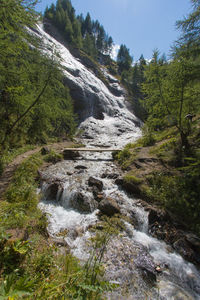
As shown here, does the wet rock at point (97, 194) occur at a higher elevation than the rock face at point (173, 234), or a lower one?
higher

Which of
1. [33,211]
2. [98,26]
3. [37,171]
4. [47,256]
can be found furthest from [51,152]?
[98,26]

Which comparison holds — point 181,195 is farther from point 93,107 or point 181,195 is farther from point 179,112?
point 93,107

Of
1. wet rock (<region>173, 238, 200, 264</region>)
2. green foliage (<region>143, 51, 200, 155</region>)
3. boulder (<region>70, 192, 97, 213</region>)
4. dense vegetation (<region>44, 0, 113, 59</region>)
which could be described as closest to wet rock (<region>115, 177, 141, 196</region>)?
boulder (<region>70, 192, 97, 213</region>)

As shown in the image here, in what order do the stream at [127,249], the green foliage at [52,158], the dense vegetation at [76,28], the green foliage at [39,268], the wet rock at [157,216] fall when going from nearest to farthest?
1. the green foliage at [39,268]
2. the stream at [127,249]
3. the wet rock at [157,216]
4. the green foliage at [52,158]
5. the dense vegetation at [76,28]

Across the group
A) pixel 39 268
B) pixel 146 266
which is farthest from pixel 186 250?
pixel 39 268

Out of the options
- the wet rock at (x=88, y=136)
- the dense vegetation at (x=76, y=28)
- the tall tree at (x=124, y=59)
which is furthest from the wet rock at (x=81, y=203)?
the tall tree at (x=124, y=59)

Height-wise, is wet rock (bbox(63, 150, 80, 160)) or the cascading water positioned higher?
wet rock (bbox(63, 150, 80, 160))

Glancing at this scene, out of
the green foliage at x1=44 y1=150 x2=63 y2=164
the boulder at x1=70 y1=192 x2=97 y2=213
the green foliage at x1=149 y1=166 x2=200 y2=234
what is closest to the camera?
the green foliage at x1=149 y1=166 x2=200 y2=234

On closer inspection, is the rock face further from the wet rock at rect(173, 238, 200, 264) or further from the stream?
the stream

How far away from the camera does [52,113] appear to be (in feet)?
31.6

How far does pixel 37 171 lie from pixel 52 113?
426 centimetres

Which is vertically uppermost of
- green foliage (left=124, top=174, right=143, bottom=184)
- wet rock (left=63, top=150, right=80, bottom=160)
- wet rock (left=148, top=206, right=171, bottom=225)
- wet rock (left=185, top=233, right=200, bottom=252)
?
wet rock (left=63, top=150, right=80, bottom=160)

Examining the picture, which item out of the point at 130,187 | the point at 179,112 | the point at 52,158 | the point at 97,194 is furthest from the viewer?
the point at 52,158

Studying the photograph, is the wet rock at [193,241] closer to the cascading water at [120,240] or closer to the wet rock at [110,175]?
the cascading water at [120,240]
